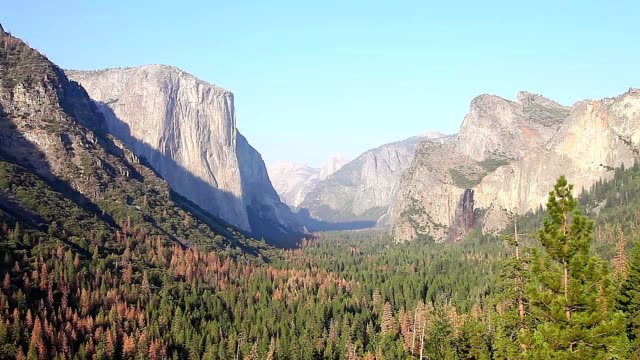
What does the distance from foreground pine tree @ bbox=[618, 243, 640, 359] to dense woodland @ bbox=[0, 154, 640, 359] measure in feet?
0.46

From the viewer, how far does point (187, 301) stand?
156750 mm

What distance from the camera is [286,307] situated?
545 feet

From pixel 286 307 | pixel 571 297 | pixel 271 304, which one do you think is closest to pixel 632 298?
pixel 571 297

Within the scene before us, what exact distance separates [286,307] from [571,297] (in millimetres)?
131236

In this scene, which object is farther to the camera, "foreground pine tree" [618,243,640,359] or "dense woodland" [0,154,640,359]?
"foreground pine tree" [618,243,640,359]

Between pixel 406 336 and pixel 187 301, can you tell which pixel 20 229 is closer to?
pixel 187 301

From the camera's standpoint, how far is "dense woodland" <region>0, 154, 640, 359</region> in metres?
41.4

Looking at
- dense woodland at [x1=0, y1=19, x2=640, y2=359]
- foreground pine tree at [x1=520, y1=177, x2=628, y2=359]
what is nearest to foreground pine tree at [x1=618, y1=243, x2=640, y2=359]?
dense woodland at [x1=0, y1=19, x2=640, y2=359]

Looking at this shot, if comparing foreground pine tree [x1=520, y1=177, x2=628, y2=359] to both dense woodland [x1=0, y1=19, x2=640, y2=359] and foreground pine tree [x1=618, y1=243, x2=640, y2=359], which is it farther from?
foreground pine tree [x1=618, y1=243, x2=640, y2=359]

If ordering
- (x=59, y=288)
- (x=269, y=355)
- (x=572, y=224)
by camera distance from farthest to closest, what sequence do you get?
(x=59, y=288) → (x=269, y=355) → (x=572, y=224)

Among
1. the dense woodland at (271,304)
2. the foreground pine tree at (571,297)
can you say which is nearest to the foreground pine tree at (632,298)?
the dense woodland at (271,304)

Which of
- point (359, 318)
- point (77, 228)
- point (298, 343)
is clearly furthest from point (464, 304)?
point (77, 228)

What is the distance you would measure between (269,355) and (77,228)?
96.7 metres

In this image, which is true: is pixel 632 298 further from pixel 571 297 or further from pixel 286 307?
pixel 286 307
